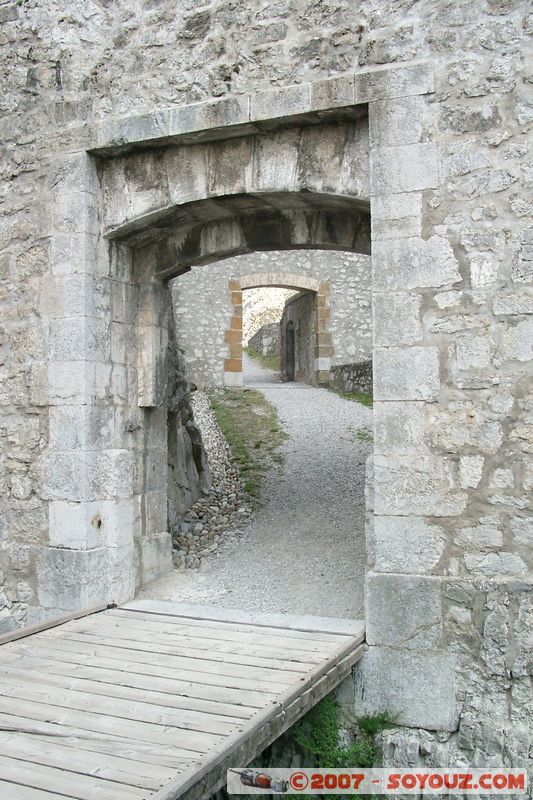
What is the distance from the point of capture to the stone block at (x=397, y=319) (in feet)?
12.2

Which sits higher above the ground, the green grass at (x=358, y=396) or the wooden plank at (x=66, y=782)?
the green grass at (x=358, y=396)

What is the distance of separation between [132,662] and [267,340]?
18.0 meters

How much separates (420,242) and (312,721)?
252 centimetres

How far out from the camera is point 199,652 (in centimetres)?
366

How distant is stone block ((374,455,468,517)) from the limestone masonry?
10mm

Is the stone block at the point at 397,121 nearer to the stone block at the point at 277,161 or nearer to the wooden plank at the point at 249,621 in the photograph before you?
the stone block at the point at 277,161

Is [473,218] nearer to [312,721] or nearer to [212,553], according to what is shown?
[312,721]

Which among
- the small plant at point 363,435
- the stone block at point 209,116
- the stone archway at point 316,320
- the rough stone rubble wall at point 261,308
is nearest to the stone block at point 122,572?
the stone block at point 209,116

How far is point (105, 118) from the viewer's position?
4418mm

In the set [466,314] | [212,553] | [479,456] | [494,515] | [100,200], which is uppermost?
[100,200]

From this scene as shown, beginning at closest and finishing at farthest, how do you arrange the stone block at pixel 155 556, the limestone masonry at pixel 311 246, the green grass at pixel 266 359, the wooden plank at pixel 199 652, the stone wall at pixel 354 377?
the wooden plank at pixel 199 652 < the limestone masonry at pixel 311 246 < the stone block at pixel 155 556 < the stone wall at pixel 354 377 < the green grass at pixel 266 359

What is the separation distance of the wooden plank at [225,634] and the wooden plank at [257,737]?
179 mm

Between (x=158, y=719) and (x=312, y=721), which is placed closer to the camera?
(x=158, y=719)

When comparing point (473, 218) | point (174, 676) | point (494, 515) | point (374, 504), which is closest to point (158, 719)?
point (174, 676)
